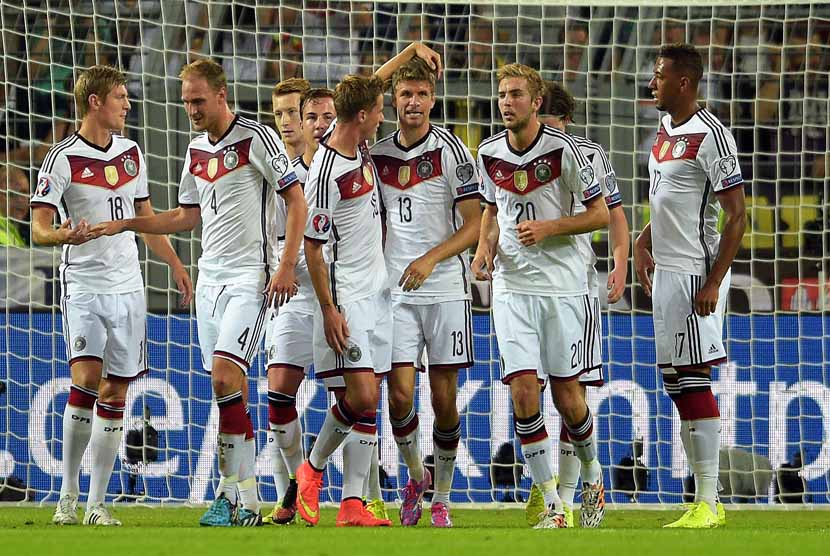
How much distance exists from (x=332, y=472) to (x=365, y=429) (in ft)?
8.74

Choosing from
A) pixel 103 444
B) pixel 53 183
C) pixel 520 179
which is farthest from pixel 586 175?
pixel 103 444

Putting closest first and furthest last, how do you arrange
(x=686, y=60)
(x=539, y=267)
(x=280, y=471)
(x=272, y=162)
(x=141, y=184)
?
1. (x=272, y=162)
2. (x=539, y=267)
3. (x=686, y=60)
4. (x=141, y=184)
5. (x=280, y=471)

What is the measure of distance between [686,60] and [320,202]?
1965 mm

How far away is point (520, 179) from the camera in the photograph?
262 inches

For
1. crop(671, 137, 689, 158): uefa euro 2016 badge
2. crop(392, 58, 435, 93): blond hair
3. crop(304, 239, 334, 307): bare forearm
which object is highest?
crop(392, 58, 435, 93): blond hair

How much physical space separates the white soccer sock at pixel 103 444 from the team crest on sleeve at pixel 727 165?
315 cm

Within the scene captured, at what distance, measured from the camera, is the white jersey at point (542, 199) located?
260 inches

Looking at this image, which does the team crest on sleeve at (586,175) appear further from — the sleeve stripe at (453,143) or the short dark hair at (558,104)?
the short dark hair at (558,104)

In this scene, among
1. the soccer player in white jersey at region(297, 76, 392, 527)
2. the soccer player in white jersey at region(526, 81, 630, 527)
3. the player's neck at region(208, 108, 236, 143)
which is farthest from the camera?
the soccer player in white jersey at region(526, 81, 630, 527)

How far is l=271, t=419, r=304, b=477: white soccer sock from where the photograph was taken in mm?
7180

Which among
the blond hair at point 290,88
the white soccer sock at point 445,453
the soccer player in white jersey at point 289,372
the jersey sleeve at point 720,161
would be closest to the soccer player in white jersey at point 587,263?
the white soccer sock at point 445,453

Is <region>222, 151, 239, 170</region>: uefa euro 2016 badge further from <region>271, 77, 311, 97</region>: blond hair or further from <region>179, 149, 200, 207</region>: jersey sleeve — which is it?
<region>271, 77, 311, 97</region>: blond hair

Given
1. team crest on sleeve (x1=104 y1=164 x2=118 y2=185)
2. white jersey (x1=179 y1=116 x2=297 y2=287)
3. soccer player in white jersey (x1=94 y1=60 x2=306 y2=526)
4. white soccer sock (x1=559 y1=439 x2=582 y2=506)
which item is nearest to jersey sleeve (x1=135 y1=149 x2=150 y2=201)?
team crest on sleeve (x1=104 y1=164 x2=118 y2=185)

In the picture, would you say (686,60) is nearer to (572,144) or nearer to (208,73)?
(572,144)
